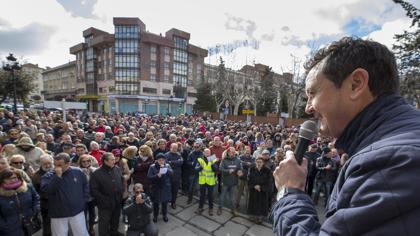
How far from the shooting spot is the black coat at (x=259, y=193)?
225 inches

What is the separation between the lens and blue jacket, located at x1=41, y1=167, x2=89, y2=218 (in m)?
4.02

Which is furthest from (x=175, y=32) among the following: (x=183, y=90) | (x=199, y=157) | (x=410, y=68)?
(x=199, y=157)

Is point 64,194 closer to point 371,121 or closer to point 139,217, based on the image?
point 139,217

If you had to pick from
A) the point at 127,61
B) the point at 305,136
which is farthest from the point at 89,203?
the point at 127,61

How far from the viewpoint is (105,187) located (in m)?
4.57

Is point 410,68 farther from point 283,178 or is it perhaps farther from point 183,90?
point 183,90

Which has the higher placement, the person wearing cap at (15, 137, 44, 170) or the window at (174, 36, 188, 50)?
the window at (174, 36, 188, 50)

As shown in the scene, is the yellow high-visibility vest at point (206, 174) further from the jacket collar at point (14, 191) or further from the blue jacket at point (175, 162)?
the jacket collar at point (14, 191)

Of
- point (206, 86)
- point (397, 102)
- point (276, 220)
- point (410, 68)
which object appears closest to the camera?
point (397, 102)

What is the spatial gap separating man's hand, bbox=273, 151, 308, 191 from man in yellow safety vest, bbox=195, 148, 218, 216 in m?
5.22

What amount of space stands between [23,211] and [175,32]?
51996mm

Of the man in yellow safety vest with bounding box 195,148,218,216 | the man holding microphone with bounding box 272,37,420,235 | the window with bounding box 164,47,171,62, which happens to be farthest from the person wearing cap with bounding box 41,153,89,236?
the window with bounding box 164,47,171,62

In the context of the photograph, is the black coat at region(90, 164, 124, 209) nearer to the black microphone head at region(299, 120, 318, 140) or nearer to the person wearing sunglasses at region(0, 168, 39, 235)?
the person wearing sunglasses at region(0, 168, 39, 235)

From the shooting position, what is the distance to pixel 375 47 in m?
1.00
